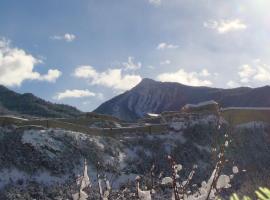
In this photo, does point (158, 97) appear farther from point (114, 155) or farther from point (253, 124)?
point (114, 155)

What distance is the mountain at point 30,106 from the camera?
9250cm

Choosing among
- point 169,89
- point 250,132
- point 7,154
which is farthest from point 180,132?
point 169,89

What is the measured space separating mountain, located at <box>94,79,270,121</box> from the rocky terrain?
208 feet

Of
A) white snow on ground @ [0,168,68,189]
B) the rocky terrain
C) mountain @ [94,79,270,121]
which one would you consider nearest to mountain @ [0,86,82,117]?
mountain @ [94,79,270,121]

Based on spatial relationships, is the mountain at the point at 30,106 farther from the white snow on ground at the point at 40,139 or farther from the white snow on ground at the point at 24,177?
the white snow on ground at the point at 24,177

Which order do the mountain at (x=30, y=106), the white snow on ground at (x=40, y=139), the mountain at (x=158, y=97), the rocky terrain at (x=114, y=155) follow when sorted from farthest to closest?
the mountain at (x=158, y=97)
the mountain at (x=30, y=106)
the white snow on ground at (x=40, y=139)
the rocky terrain at (x=114, y=155)

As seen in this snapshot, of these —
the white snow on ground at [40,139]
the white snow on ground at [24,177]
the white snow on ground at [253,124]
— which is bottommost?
the white snow on ground at [24,177]

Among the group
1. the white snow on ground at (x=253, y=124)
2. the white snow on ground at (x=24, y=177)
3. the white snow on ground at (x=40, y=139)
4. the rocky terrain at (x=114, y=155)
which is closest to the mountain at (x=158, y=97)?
the white snow on ground at (x=253, y=124)

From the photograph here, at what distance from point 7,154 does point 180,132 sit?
54.2 feet

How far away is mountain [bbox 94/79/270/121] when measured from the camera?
397 ft

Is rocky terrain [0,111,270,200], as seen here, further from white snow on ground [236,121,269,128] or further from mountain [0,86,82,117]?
mountain [0,86,82,117]

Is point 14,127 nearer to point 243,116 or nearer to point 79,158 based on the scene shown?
point 79,158

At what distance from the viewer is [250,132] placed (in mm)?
51344

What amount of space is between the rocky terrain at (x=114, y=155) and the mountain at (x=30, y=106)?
141 ft
